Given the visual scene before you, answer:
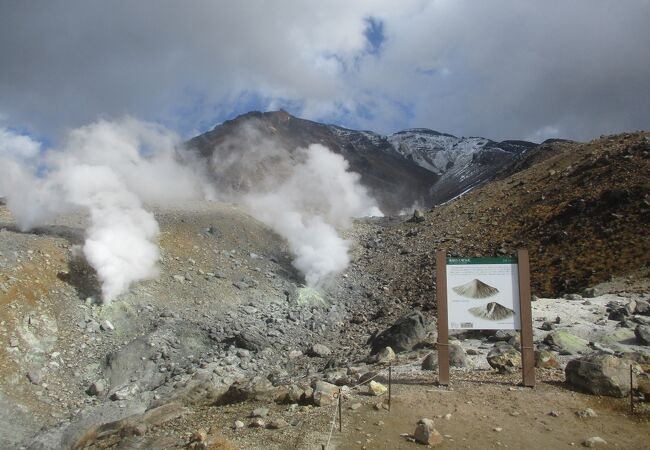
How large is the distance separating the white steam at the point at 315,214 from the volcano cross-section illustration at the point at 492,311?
42.2ft

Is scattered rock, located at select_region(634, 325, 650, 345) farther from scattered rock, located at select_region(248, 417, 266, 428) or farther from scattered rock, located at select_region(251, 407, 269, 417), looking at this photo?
scattered rock, located at select_region(248, 417, 266, 428)

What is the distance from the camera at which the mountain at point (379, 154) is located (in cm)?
5737

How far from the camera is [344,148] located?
7906cm

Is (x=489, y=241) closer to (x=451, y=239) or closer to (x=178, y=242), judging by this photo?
(x=451, y=239)

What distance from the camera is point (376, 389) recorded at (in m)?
9.34

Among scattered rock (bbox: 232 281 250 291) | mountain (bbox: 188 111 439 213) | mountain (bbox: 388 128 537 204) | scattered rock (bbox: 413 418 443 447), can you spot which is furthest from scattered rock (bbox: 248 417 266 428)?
mountain (bbox: 388 128 537 204)

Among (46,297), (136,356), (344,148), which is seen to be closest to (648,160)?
(136,356)

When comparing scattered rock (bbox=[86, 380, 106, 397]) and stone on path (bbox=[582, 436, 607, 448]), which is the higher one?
stone on path (bbox=[582, 436, 607, 448])

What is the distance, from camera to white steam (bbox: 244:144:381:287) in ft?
79.4

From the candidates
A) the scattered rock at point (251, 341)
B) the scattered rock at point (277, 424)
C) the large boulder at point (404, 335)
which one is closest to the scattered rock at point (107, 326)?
the scattered rock at point (251, 341)

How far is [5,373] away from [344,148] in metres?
68.8

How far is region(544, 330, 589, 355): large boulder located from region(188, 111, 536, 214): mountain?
40.0 metres

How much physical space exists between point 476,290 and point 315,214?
23.9 meters

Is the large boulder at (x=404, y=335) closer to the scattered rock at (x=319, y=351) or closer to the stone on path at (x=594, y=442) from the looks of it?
the scattered rock at (x=319, y=351)
